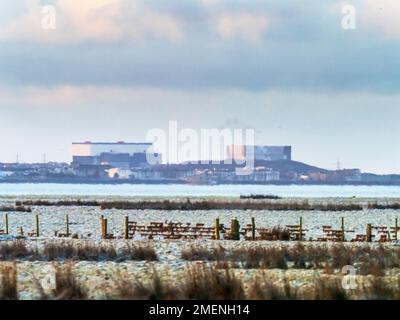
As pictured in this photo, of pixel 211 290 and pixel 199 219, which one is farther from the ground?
pixel 211 290

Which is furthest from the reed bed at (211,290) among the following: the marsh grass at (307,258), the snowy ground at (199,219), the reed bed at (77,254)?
the snowy ground at (199,219)

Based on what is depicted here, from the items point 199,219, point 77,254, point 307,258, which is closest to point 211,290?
point 307,258

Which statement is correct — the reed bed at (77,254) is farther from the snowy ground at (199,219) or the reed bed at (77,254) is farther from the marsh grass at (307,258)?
the snowy ground at (199,219)

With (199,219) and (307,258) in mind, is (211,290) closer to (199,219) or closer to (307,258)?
(307,258)

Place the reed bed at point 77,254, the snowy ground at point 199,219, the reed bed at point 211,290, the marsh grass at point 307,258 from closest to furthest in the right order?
1. the reed bed at point 211,290
2. the marsh grass at point 307,258
3. the reed bed at point 77,254
4. the snowy ground at point 199,219

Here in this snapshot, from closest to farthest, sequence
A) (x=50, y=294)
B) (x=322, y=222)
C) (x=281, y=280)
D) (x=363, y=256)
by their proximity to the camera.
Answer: (x=50, y=294) < (x=281, y=280) < (x=363, y=256) < (x=322, y=222)

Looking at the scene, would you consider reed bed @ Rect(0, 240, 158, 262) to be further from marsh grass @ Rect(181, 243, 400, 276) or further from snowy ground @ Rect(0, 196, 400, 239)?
snowy ground @ Rect(0, 196, 400, 239)

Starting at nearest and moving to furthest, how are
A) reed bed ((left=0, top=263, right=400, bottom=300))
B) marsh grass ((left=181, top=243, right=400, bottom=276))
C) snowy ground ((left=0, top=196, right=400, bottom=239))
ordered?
reed bed ((left=0, top=263, right=400, bottom=300)) < marsh grass ((left=181, top=243, right=400, bottom=276)) < snowy ground ((left=0, top=196, right=400, bottom=239))

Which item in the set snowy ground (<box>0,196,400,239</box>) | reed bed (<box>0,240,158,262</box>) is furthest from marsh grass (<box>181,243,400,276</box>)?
snowy ground (<box>0,196,400,239</box>)

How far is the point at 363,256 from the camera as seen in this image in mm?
21391

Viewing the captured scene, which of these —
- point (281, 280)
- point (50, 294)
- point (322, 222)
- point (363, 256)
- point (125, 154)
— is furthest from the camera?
point (125, 154)
